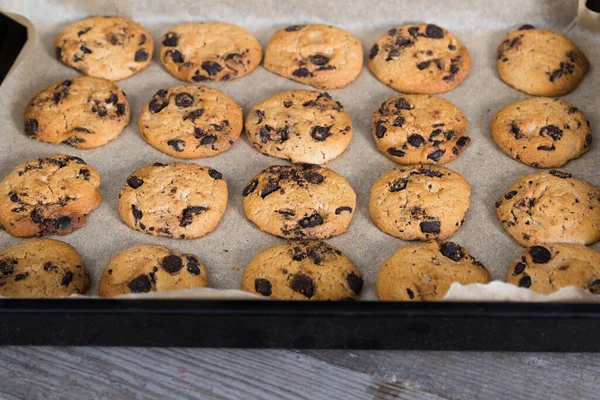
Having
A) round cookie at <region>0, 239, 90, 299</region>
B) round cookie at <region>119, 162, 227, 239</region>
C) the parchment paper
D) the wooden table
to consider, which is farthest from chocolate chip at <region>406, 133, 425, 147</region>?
round cookie at <region>0, 239, 90, 299</region>

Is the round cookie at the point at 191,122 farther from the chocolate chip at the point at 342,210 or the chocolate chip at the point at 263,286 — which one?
the chocolate chip at the point at 263,286

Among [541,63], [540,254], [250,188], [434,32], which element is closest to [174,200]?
[250,188]

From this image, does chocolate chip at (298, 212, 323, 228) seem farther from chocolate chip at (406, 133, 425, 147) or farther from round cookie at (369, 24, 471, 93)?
round cookie at (369, 24, 471, 93)

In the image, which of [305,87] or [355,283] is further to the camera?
[305,87]

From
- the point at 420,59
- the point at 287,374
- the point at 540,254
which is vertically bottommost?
the point at 287,374

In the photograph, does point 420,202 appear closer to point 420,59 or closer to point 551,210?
point 551,210

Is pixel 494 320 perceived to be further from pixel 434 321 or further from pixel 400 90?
pixel 400 90
